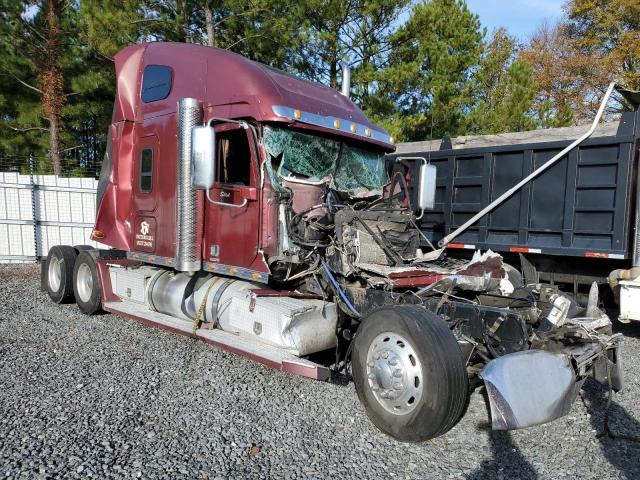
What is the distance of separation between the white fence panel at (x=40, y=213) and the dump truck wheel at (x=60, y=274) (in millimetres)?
4689

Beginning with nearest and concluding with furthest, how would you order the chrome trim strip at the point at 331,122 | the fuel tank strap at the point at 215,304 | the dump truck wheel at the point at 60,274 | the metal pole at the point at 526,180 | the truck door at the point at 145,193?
the chrome trim strip at the point at 331,122, the fuel tank strap at the point at 215,304, the truck door at the point at 145,193, the metal pole at the point at 526,180, the dump truck wheel at the point at 60,274

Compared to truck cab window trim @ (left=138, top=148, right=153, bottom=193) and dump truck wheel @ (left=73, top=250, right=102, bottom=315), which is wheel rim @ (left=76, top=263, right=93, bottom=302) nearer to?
dump truck wheel @ (left=73, top=250, right=102, bottom=315)

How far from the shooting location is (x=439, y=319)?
12.1 feet

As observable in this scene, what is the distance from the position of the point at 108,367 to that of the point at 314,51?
1175 centimetres

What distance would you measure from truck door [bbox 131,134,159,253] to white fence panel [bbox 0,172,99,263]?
23.8 ft

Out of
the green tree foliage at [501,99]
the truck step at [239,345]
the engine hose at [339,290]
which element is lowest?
the truck step at [239,345]

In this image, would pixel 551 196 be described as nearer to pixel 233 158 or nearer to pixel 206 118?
→ pixel 233 158

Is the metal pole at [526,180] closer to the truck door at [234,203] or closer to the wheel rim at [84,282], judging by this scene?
the truck door at [234,203]

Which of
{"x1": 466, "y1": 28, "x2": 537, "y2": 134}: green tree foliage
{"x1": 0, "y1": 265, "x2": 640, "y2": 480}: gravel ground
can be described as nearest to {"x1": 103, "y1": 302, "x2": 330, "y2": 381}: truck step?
{"x1": 0, "y1": 265, "x2": 640, "y2": 480}: gravel ground

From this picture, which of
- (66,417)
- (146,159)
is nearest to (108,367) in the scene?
(66,417)

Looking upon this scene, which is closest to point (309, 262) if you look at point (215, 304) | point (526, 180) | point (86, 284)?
point (215, 304)

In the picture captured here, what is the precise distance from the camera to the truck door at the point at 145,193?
20.2 feet

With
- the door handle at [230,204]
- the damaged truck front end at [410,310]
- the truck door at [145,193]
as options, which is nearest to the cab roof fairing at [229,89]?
the damaged truck front end at [410,310]

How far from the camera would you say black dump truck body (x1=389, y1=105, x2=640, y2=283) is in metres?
6.15
